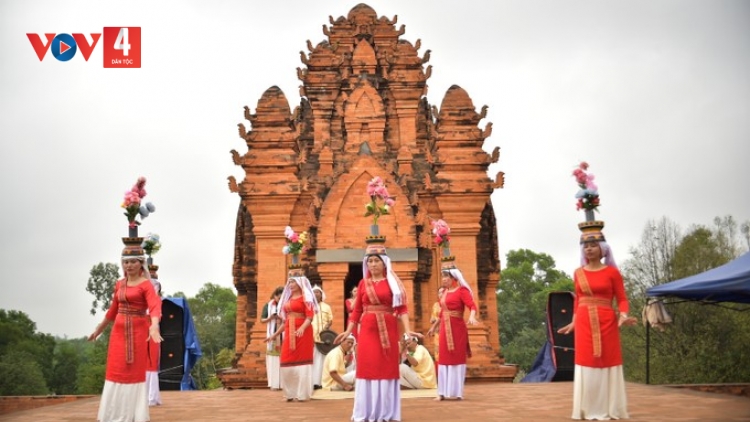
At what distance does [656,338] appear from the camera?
3094 cm

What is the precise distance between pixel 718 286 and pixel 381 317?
553 cm

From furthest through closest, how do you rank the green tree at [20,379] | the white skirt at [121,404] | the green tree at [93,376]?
the green tree at [93,376], the green tree at [20,379], the white skirt at [121,404]

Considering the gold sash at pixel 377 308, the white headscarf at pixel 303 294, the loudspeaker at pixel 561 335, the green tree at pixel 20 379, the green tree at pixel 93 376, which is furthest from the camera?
the green tree at pixel 93 376

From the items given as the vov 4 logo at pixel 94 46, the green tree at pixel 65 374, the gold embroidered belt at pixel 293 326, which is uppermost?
the vov 4 logo at pixel 94 46

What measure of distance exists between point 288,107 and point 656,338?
59.8 ft

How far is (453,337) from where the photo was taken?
11297 mm

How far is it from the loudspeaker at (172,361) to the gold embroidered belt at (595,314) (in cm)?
1011

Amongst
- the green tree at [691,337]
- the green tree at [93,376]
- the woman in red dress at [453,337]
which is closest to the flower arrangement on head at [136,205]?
the woman in red dress at [453,337]

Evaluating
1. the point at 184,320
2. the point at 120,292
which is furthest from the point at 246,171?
the point at 120,292

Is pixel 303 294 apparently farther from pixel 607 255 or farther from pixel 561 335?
pixel 561 335

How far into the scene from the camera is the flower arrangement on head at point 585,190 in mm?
8898

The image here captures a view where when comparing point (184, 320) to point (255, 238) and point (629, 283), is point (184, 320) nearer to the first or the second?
point (255, 238)

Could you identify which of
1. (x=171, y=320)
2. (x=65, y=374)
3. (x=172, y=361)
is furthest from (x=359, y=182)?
(x=65, y=374)

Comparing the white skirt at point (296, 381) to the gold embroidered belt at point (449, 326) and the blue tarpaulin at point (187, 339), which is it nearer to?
the gold embroidered belt at point (449, 326)
